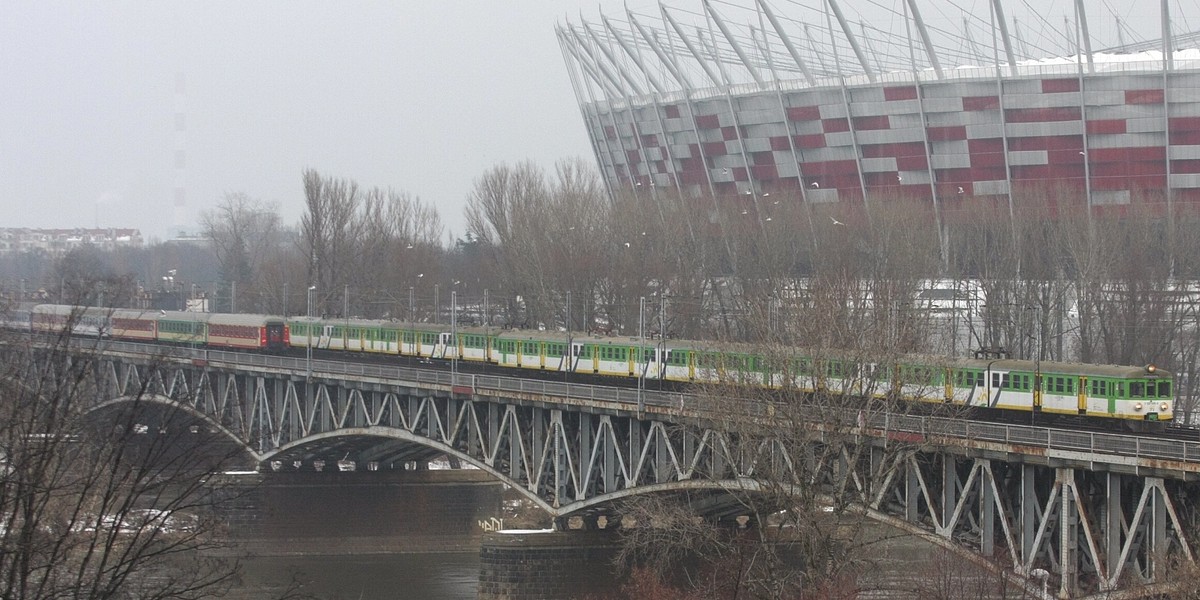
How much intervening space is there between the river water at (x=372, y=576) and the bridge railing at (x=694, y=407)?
617cm

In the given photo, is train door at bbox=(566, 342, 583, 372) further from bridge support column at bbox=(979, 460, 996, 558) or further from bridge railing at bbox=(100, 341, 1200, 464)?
bridge support column at bbox=(979, 460, 996, 558)

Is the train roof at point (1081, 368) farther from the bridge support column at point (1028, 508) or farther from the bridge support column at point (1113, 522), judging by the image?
the bridge support column at point (1113, 522)

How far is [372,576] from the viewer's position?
46.9 m

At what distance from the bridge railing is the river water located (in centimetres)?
617

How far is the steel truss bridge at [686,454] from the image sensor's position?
2283cm

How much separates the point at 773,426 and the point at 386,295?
51959mm

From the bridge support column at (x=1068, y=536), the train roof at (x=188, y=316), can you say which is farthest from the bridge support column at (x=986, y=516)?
the train roof at (x=188, y=316)

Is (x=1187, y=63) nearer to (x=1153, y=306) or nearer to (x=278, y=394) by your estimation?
(x=1153, y=306)

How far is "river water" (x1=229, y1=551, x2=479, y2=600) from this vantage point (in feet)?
143

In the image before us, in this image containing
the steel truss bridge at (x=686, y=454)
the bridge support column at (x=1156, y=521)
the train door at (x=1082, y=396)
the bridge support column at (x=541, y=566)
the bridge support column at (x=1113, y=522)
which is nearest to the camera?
the bridge support column at (x=1156, y=521)

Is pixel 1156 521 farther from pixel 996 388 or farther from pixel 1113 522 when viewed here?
pixel 996 388

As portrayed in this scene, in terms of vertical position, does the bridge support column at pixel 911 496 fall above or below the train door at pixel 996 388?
below

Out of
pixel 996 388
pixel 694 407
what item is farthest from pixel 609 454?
pixel 996 388

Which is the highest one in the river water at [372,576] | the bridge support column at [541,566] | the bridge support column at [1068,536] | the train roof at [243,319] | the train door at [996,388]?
the train roof at [243,319]
